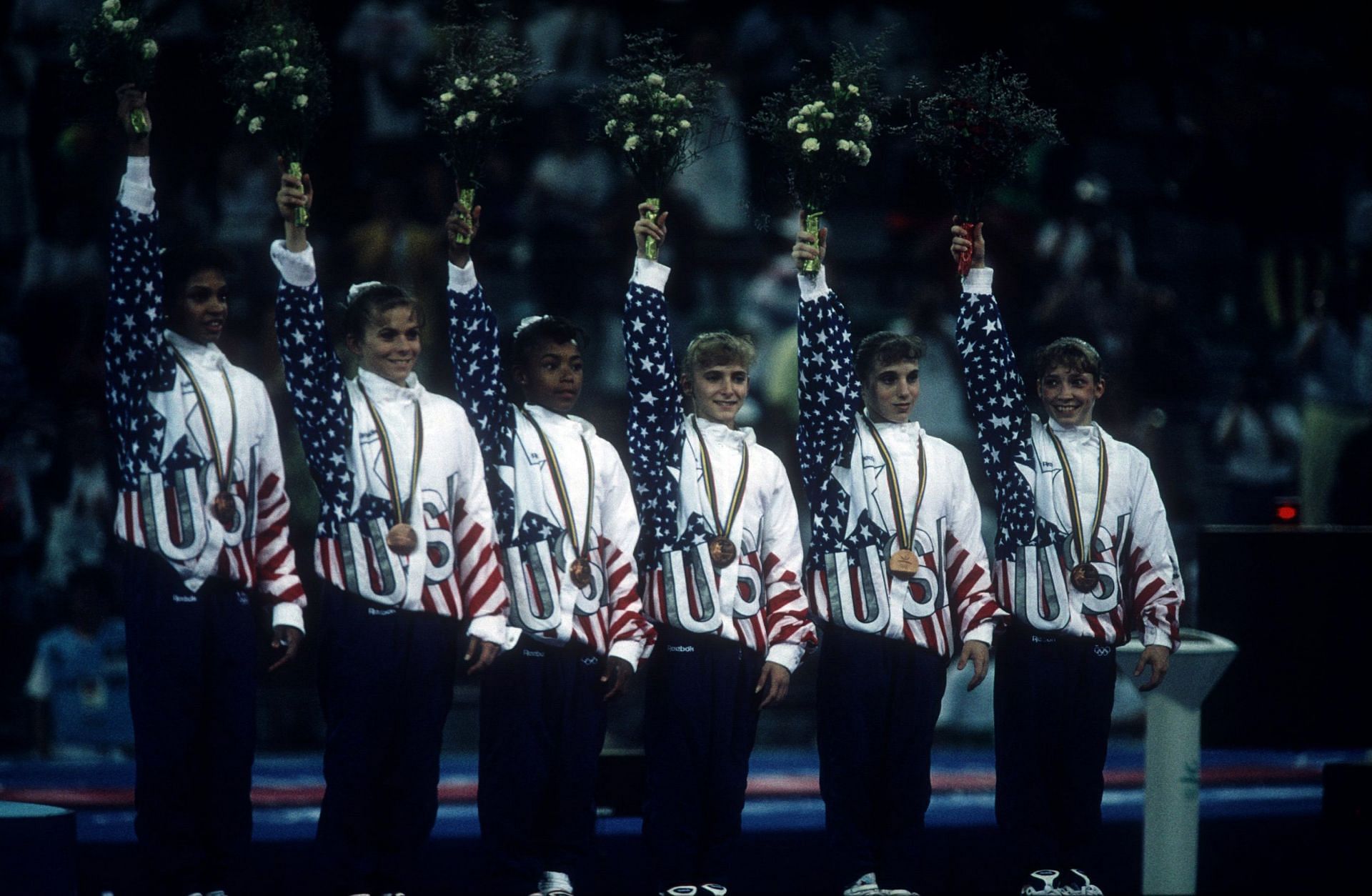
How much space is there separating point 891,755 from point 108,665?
384 cm

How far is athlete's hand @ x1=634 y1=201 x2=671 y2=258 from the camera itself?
5.23 meters

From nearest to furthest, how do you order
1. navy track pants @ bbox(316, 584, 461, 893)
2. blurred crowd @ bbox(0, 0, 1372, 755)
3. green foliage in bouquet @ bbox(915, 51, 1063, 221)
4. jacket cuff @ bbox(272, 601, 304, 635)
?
navy track pants @ bbox(316, 584, 461, 893) → jacket cuff @ bbox(272, 601, 304, 635) → green foliage in bouquet @ bbox(915, 51, 1063, 221) → blurred crowd @ bbox(0, 0, 1372, 755)

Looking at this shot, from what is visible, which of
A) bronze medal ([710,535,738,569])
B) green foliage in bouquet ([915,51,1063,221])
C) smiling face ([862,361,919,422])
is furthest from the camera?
smiling face ([862,361,919,422])

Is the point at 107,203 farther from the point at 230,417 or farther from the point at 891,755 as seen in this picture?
the point at 891,755

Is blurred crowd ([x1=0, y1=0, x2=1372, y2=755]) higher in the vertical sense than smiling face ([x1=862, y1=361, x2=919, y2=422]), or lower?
higher

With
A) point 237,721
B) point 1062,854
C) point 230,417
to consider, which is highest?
point 230,417

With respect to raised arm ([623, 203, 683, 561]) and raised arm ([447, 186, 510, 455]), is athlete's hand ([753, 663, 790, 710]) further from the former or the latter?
raised arm ([447, 186, 510, 455])

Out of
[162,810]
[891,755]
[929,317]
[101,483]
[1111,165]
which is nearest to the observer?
[162,810]

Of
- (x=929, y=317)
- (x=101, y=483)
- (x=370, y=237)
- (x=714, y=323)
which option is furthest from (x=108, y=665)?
(x=929, y=317)

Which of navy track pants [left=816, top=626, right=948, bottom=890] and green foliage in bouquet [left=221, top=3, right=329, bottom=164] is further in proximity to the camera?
navy track pants [left=816, top=626, right=948, bottom=890]

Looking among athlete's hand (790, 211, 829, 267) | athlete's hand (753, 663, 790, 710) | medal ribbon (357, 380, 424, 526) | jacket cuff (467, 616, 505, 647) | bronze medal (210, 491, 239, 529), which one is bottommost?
athlete's hand (753, 663, 790, 710)

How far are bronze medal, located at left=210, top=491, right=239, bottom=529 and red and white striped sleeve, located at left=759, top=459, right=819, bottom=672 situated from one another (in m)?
1.58

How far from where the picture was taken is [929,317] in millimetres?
8633

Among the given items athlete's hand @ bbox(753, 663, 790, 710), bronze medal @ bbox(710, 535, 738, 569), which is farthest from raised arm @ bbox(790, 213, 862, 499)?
athlete's hand @ bbox(753, 663, 790, 710)
